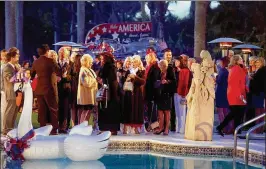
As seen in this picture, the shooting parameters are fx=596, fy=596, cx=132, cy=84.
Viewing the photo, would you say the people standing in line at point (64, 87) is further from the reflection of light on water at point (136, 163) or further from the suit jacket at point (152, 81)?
the reflection of light on water at point (136, 163)

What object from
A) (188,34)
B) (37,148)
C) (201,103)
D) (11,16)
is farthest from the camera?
(188,34)

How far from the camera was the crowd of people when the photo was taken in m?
10.7

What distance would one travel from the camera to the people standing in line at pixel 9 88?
10703 mm

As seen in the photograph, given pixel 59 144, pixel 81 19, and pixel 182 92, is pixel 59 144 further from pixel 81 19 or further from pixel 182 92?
pixel 81 19

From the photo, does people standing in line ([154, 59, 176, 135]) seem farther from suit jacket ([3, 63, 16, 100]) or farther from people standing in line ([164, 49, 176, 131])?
suit jacket ([3, 63, 16, 100])

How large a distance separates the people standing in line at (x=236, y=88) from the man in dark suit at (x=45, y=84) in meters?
3.18

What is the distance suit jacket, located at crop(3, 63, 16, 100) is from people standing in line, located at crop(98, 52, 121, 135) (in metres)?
1.60

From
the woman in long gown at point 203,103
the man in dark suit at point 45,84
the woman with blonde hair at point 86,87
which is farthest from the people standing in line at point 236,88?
the man in dark suit at point 45,84

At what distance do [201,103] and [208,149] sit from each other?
104 centimetres

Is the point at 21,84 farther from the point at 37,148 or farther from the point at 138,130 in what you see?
the point at 138,130

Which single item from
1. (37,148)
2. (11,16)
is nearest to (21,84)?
(37,148)

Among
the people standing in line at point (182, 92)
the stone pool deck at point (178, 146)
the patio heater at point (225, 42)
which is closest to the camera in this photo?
the stone pool deck at point (178, 146)

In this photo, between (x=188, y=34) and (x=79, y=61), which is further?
(x=188, y=34)

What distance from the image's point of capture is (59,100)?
37.6 ft
